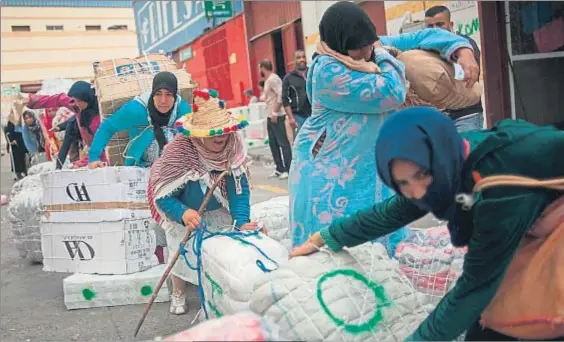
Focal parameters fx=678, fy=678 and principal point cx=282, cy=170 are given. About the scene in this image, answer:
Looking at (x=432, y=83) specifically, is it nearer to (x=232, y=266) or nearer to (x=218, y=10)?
(x=232, y=266)

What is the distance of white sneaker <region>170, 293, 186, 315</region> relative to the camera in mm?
4176

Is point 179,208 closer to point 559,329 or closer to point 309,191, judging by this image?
point 309,191

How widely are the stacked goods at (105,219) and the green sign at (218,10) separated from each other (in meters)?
13.4

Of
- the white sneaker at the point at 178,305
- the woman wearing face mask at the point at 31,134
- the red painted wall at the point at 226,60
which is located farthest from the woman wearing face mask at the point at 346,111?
the red painted wall at the point at 226,60

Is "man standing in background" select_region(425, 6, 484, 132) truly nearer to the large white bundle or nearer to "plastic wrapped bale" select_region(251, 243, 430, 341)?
the large white bundle

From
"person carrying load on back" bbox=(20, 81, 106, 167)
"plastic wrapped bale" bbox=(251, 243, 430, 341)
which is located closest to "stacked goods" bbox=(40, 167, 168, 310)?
"person carrying load on back" bbox=(20, 81, 106, 167)

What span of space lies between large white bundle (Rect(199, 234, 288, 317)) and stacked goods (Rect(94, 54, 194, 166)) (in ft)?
7.70

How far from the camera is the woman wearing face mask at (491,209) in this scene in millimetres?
1784

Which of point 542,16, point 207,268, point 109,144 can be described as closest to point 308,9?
point 542,16

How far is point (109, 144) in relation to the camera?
17.0ft

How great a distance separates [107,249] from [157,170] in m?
1.12

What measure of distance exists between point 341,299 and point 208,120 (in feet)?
5.53

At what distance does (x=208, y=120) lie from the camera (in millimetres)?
3598

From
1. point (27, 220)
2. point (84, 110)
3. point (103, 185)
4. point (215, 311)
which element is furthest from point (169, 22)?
point (215, 311)
